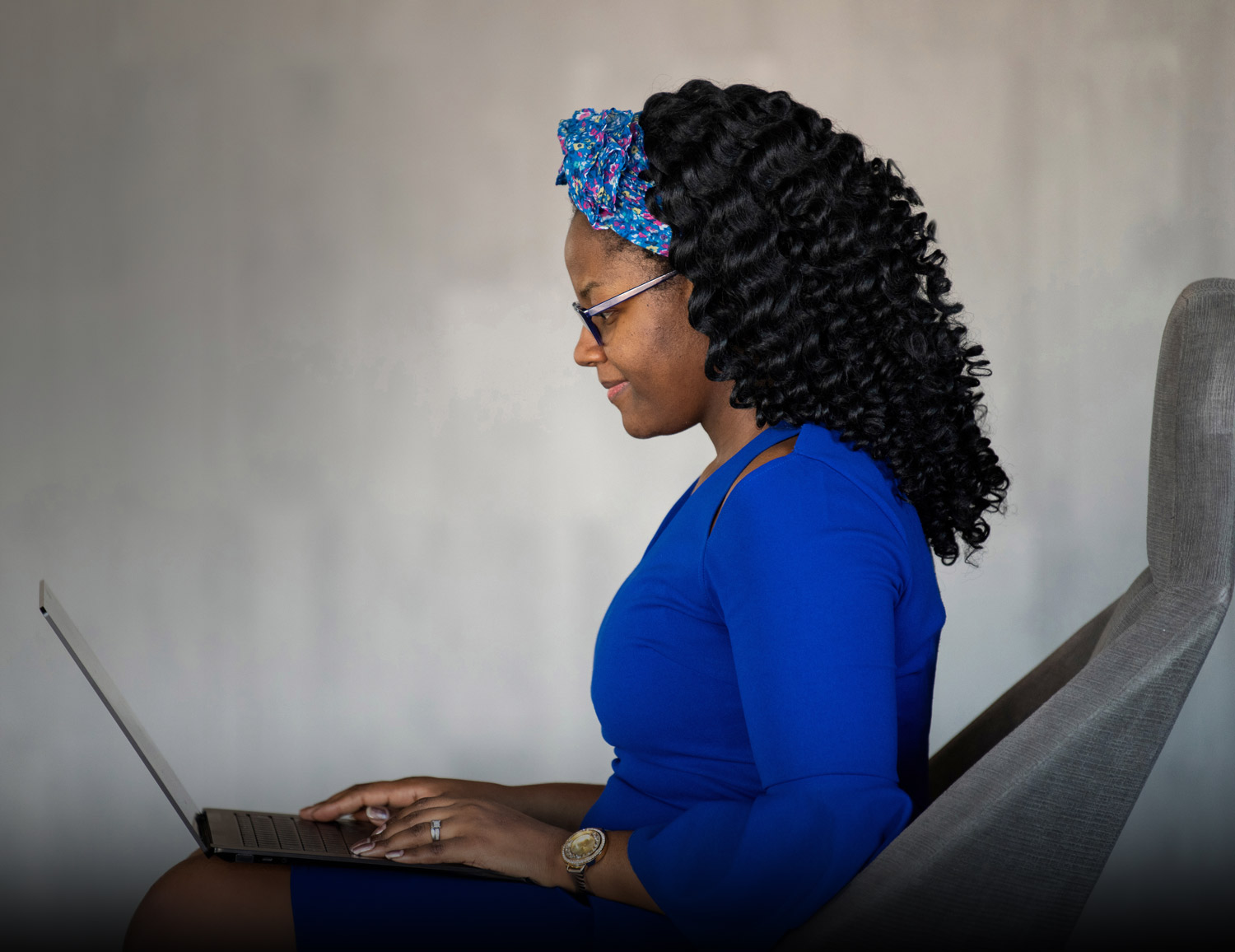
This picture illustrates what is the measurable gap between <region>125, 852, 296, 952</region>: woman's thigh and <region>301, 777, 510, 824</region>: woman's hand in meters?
0.20

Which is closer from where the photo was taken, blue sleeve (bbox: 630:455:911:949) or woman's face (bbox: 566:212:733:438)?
blue sleeve (bbox: 630:455:911:949)

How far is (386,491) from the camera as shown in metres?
2.69

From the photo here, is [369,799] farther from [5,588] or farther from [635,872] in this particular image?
[5,588]

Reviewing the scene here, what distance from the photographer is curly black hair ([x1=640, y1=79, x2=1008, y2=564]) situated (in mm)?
1080

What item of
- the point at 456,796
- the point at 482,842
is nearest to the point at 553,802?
the point at 456,796

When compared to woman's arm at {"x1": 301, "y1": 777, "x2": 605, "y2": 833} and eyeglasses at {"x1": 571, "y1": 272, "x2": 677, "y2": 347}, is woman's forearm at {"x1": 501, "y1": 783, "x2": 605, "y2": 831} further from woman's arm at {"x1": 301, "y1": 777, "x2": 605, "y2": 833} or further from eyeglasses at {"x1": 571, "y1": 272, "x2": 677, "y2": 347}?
eyeglasses at {"x1": 571, "y1": 272, "x2": 677, "y2": 347}

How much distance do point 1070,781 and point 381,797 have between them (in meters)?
0.86

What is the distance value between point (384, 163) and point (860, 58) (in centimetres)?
128

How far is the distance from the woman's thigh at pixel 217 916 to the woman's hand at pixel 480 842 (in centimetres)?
10

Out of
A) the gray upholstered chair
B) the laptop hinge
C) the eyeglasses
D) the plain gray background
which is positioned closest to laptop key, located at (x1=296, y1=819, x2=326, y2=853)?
the laptop hinge

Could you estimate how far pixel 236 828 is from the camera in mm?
1216

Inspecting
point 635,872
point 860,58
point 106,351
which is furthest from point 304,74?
point 635,872

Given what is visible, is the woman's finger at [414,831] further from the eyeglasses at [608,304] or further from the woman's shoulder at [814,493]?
the eyeglasses at [608,304]

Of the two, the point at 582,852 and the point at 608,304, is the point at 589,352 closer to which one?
the point at 608,304
